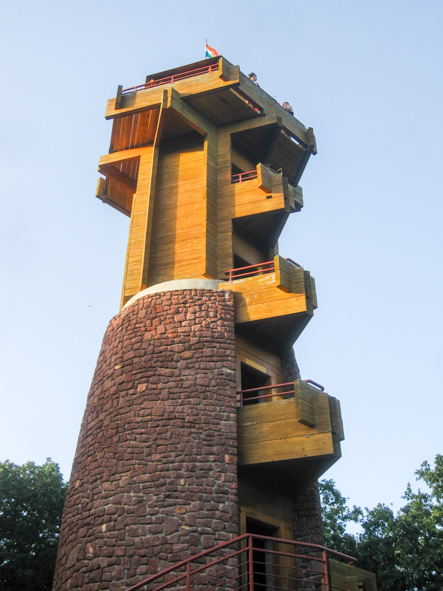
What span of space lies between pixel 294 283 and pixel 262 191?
172 inches

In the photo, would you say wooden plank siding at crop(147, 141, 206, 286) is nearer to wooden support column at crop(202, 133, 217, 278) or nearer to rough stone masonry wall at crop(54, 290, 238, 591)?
wooden support column at crop(202, 133, 217, 278)

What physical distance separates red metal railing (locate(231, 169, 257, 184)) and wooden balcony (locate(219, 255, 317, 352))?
474cm

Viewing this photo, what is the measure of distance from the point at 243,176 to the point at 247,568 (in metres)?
12.8

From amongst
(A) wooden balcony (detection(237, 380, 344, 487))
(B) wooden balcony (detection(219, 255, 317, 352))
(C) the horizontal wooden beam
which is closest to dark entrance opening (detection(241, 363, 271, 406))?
(B) wooden balcony (detection(219, 255, 317, 352))

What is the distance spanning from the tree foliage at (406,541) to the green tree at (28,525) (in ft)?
38.8

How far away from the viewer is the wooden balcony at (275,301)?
1506cm

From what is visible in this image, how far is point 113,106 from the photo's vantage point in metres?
20.5

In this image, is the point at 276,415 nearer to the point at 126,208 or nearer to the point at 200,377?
the point at 200,377

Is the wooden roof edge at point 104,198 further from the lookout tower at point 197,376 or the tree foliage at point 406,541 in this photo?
the tree foliage at point 406,541

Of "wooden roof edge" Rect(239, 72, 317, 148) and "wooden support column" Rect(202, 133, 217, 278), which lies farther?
"wooden roof edge" Rect(239, 72, 317, 148)

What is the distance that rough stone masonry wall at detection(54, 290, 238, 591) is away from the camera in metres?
11.4

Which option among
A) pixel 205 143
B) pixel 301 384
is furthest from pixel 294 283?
pixel 205 143

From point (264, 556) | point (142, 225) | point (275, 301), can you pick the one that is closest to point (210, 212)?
point (142, 225)

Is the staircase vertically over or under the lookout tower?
under
